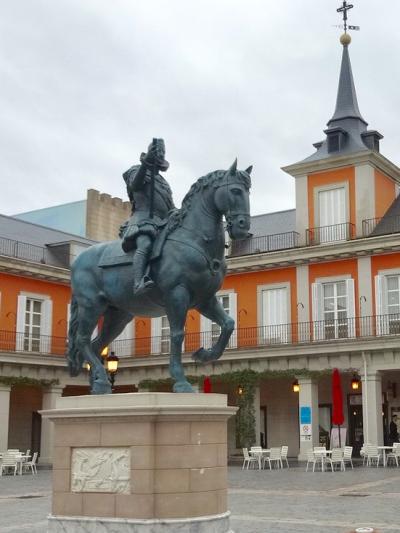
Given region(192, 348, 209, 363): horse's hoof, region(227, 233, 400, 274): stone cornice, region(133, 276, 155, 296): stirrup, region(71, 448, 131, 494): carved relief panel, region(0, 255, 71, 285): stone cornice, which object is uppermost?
region(227, 233, 400, 274): stone cornice

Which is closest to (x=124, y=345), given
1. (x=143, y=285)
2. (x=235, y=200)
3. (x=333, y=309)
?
(x=333, y=309)

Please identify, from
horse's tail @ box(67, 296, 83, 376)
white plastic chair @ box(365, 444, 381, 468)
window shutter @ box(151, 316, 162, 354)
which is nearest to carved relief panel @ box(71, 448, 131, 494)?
horse's tail @ box(67, 296, 83, 376)

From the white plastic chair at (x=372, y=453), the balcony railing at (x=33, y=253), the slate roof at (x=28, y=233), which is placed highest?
the slate roof at (x=28, y=233)

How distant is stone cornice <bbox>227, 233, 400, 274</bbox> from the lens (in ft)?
92.9

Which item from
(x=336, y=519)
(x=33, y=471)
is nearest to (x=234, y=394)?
(x=33, y=471)

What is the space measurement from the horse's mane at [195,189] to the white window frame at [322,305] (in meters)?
20.8

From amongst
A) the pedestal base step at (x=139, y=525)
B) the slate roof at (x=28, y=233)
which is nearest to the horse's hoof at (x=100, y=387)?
the pedestal base step at (x=139, y=525)

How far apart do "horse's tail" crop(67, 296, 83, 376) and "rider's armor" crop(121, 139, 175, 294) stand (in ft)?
3.74

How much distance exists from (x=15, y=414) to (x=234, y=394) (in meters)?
9.12

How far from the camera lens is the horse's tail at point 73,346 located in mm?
9375

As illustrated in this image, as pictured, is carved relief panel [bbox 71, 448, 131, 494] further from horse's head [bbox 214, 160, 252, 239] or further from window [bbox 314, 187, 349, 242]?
window [bbox 314, 187, 349, 242]

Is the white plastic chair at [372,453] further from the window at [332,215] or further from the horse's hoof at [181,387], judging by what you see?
the horse's hoof at [181,387]

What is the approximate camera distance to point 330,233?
3066 cm

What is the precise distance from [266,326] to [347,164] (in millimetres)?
7044
